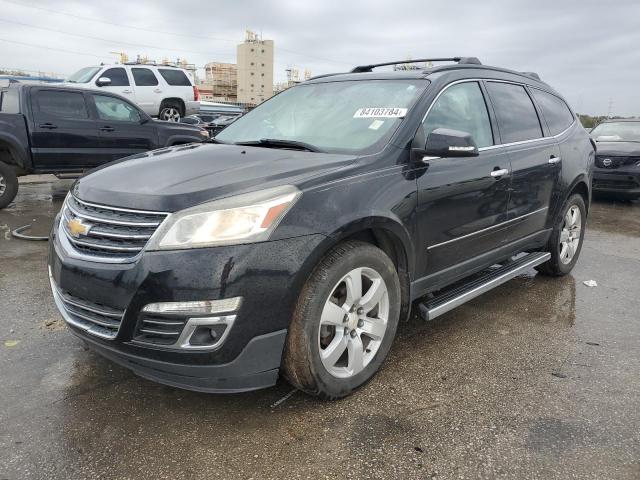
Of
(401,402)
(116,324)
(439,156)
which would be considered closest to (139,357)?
(116,324)

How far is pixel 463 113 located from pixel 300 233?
6.09 feet

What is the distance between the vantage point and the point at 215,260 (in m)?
Answer: 2.13

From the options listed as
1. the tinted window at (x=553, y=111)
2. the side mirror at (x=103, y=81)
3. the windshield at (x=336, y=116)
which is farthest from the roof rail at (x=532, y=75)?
the side mirror at (x=103, y=81)

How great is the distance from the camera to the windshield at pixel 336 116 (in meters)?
3.03

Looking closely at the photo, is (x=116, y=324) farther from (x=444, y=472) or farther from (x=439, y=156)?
(x=439, y=156)

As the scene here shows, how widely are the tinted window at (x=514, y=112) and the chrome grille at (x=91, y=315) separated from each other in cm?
297

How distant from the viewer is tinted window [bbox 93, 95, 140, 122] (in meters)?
8.63

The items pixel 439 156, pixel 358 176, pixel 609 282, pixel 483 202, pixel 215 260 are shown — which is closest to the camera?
pixel 215 260

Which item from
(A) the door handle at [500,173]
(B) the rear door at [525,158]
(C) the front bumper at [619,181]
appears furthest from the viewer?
(C) the front bumper at [619,181]

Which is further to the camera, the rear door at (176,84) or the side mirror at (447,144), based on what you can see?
the rear door at (176,84)

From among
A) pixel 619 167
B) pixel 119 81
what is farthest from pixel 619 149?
pixel 119 81

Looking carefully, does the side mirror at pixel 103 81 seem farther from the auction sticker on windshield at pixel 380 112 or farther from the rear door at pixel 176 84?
the auction sticker on windshield at pixel 380 112

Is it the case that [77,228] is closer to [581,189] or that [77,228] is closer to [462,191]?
[462,191]

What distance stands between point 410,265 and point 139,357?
1555mm
